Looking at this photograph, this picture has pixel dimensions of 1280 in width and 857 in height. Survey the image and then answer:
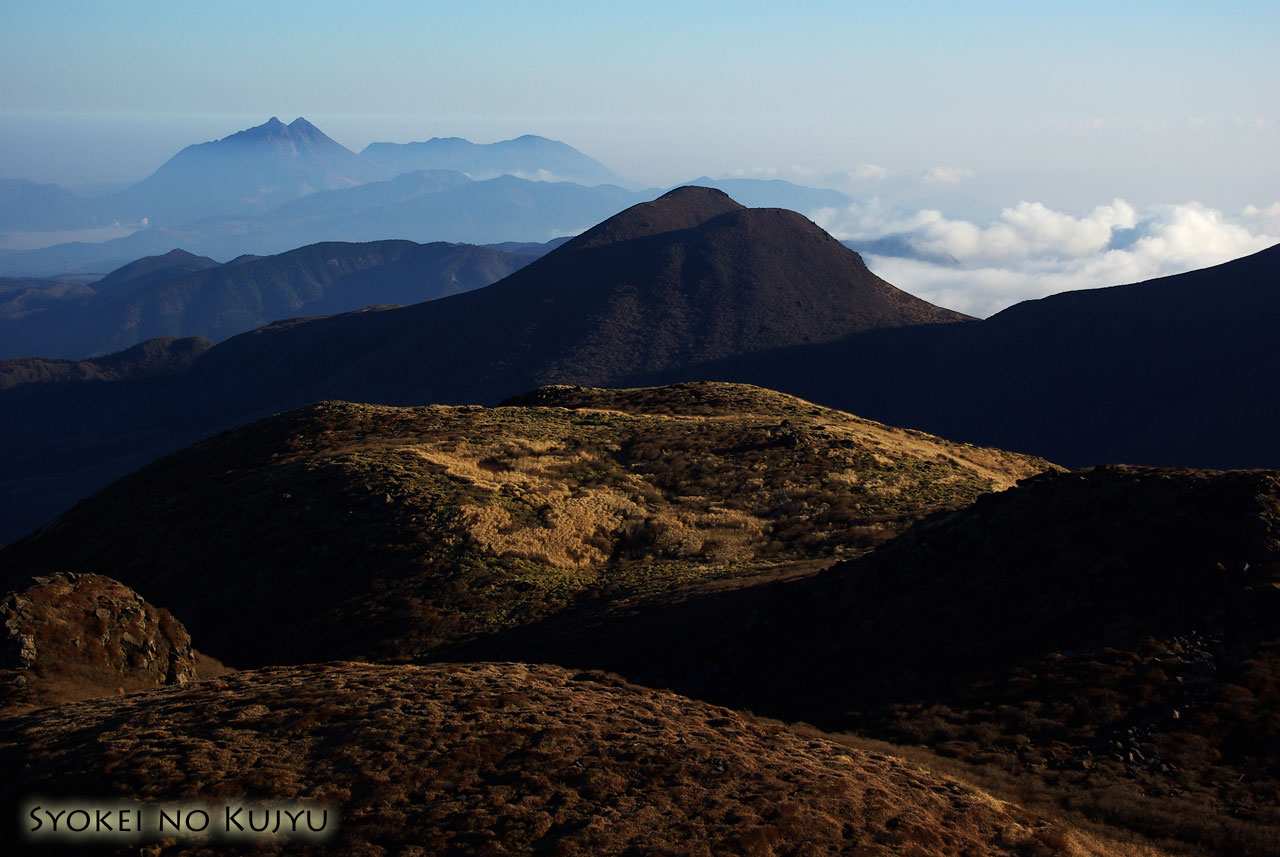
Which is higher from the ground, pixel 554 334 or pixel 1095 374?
pixel 1095 374

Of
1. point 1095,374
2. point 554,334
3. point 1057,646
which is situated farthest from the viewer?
point 554,334

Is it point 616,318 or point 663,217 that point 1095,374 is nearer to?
point 616,318

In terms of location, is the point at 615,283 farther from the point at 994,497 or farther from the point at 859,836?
the point at 859,836

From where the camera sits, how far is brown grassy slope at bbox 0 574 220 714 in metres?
20.3

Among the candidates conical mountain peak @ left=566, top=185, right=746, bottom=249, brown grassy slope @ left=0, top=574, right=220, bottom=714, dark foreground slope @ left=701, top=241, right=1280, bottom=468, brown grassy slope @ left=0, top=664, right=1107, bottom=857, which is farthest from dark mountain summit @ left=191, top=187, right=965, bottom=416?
brown grassy slope @ left=0, top=664, right=1107, bottom=857

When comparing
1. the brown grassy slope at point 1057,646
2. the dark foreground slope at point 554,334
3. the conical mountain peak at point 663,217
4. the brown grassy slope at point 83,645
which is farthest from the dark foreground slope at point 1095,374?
the brown grassy slope at point 83,645

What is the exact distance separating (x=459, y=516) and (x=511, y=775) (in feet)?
63.6

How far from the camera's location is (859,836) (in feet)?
40.7

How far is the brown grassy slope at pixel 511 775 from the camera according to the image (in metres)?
12.3

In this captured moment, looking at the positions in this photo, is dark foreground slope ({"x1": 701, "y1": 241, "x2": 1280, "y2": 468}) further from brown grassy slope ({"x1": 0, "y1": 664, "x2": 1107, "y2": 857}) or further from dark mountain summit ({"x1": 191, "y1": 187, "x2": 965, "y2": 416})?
brown grassy slope ({"x1": 0, "y1": 664, "x2": 1107, "y2": 857})

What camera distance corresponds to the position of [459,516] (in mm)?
32781

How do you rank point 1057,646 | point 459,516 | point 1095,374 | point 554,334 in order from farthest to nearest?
1. point 554,334
2. point 1095,374
3. point 459,516
4. point 1057,646

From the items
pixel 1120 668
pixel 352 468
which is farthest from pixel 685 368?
pixel 1120 668

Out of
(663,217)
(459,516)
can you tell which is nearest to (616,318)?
(663,217)
